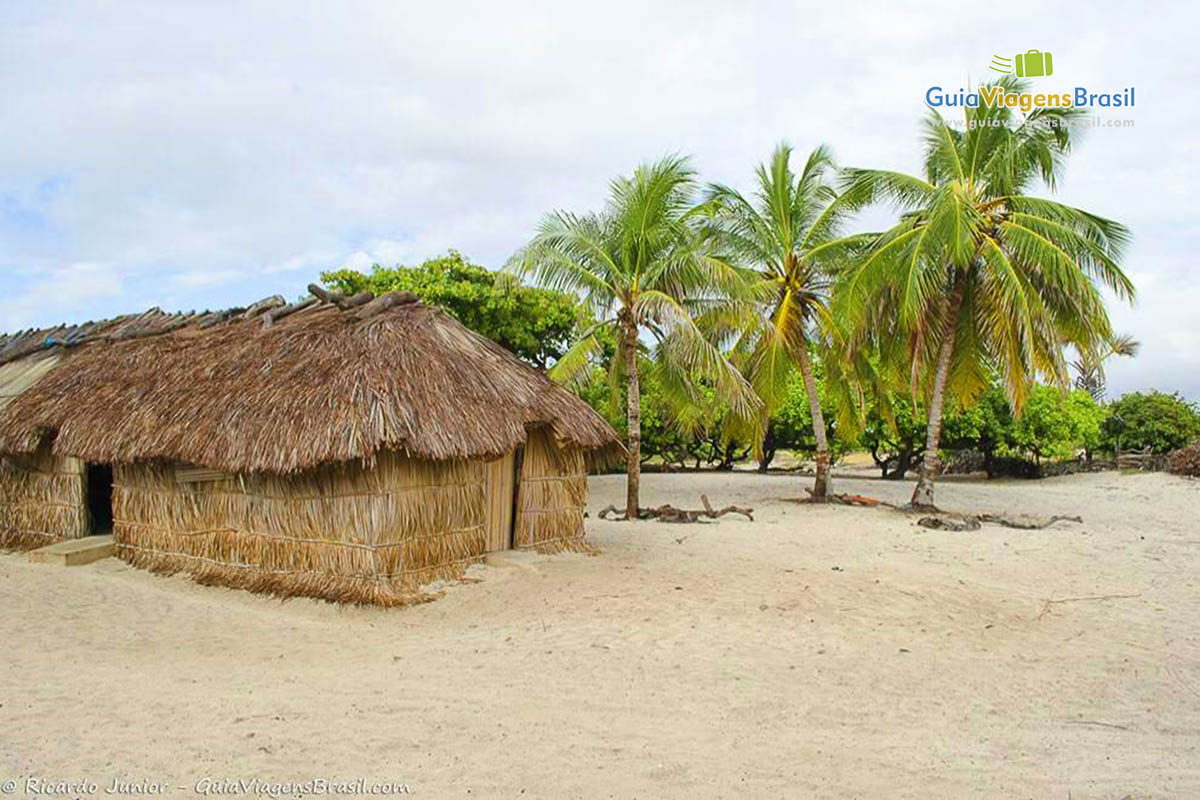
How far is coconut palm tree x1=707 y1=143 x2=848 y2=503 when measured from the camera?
15008 millimetres

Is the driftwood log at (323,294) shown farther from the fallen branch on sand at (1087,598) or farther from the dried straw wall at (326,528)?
the fallen branch on sand at (1087,598)

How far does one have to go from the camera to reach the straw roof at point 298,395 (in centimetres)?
787

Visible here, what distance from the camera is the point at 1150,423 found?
26016mm

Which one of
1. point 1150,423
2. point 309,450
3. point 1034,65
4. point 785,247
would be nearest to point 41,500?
point 309,450

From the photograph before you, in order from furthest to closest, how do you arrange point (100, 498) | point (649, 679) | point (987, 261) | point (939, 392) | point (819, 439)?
point (819, 439)
point (939, 392)
point (987, 261)
point (100, 498)
point (649, 679)

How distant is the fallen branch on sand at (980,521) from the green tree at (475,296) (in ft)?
23.9

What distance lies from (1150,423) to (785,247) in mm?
17825

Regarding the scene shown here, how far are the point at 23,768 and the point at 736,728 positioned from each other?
12.2 feet

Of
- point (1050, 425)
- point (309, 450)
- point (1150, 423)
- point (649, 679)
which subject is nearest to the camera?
point (649, 679)

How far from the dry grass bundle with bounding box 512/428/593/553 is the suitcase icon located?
9.36 meters

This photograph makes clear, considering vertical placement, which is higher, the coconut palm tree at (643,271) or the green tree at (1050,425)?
the coconut palm tree at (643,271)

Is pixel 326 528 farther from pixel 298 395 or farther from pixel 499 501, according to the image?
pixel 499 501

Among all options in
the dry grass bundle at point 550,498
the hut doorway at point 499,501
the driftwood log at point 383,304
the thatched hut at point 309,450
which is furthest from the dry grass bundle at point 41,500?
the dry grass bundle at point 550,498

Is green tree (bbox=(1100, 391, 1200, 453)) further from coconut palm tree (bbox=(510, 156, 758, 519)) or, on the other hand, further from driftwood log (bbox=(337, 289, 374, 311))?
driftwood log (bbox=(337, 289, 374, 311))
